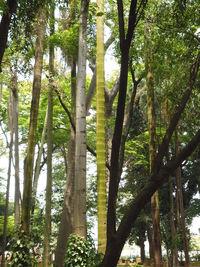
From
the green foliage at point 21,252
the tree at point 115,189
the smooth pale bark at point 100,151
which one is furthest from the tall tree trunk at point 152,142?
the tree at point 115,189

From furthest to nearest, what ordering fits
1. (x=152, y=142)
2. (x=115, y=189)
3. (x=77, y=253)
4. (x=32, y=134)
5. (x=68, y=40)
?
1. (x=68, y=40)
2. (x=152, y=142)
3. (x=32, y=134)
4. (x=77, y=253)
5. (x=115, y=189)

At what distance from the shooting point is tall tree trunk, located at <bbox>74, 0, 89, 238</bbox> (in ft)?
23.2

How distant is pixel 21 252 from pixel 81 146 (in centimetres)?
248

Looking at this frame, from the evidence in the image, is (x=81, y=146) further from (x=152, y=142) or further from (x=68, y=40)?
(x=68, y=40)

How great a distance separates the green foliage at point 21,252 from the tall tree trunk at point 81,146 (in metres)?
1.10

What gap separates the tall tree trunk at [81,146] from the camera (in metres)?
7.06

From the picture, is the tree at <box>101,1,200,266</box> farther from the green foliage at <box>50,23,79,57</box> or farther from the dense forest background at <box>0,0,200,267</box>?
the green foliage at <box>50,23,79,57</box>

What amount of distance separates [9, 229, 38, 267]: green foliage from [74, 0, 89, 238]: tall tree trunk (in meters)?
1.10

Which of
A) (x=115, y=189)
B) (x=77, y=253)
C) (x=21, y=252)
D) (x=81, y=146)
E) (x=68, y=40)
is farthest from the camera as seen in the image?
(x=68, y=40)

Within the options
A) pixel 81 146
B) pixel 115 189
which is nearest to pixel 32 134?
pixel 81 146

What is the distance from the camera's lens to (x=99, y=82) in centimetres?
780

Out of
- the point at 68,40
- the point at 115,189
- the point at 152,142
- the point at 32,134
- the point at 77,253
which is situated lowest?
the point at 77,253

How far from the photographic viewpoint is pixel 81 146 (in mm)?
7711

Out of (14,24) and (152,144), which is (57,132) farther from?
(14,24)
